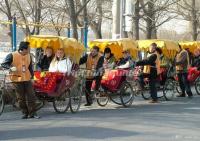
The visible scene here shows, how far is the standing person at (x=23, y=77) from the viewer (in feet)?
42.3

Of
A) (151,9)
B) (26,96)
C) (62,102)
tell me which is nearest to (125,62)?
(62,102)

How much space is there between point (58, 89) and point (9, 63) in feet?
5.17

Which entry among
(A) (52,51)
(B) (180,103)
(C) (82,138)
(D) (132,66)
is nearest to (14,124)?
(C) (82,138)

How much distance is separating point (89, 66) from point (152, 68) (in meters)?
2.56

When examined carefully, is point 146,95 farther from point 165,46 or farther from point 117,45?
point 117,45

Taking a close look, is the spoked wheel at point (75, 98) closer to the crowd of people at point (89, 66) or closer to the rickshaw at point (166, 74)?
the crowd of people at point (89, 66)

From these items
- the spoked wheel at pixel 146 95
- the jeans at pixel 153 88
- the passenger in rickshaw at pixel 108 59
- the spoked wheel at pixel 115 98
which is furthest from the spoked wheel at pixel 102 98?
the spoked wheel at pixel 146 95

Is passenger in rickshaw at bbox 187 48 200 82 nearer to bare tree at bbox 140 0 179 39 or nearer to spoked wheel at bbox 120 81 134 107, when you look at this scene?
spoked wheel at bbox 120 81 134 107

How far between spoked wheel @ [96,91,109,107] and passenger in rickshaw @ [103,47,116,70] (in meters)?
0.94

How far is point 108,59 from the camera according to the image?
54.4 ft

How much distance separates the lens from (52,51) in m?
15.4

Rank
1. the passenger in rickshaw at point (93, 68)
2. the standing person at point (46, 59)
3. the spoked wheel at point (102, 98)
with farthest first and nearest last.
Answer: the spoked wheel at point (102, 98), the passenger in rickshaw at point (93, 68), the standing person at point (46, 59)

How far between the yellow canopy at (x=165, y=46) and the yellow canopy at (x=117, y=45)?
1.65 m

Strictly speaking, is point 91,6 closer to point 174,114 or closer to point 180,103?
point 180,103
